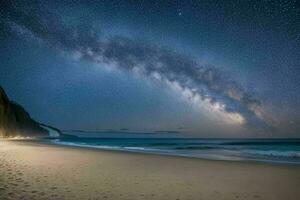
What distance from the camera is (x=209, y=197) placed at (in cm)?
763

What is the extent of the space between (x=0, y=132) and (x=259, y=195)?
7276cm

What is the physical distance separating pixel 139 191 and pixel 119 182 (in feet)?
5.32

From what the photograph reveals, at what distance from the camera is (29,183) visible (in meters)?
8.72

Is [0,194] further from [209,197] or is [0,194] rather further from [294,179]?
[294,179]

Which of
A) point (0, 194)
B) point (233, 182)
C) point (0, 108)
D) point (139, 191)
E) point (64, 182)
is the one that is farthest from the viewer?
point (0, 108)

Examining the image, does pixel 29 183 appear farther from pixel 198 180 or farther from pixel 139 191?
pixel 198 180

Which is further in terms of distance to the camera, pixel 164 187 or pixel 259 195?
pixel 164 187

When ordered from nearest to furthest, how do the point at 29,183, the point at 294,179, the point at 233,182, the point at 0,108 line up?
the point at 29,183, the point at 233,182, the point at 294,179, the point at 0,108

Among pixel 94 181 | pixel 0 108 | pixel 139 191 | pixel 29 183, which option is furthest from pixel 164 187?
pixel 0 108

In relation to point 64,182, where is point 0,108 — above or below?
above

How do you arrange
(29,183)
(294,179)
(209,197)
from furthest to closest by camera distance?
(294,179) → (29,183) → (209,197)

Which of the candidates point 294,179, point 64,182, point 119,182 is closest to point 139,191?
point 119,182

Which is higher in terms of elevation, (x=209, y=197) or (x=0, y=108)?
(x=0, y=108)

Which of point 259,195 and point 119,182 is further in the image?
point 119,182
